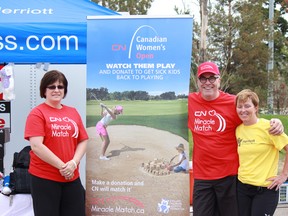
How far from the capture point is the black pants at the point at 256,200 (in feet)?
9.87

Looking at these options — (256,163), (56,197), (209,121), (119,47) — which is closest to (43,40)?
(119,47)

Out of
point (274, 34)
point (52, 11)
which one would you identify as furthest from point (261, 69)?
point (52, 11)

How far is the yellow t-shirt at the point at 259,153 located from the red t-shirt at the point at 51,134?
52.4 inches

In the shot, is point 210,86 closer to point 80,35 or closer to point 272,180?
point 272,180

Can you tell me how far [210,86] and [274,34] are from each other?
16.5 m

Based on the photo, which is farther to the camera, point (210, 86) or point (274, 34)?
point (274, 34)

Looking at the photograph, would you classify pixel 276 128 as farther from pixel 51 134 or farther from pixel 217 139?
pixel 51 134

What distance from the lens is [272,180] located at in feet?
9.86

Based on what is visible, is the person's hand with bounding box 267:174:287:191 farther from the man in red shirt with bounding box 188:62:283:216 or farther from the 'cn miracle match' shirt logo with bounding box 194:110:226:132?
the 'cn miracle match' shirt logo with bounding box 194:110:226:132

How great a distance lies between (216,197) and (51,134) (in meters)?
1.39

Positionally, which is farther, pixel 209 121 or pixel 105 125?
pixel 105 125

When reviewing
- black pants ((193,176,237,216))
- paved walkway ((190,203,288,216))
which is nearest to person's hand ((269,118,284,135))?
black pants ((193,176,237,216))

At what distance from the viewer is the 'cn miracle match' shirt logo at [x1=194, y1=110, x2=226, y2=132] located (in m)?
3.26

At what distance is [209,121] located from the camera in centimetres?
327
